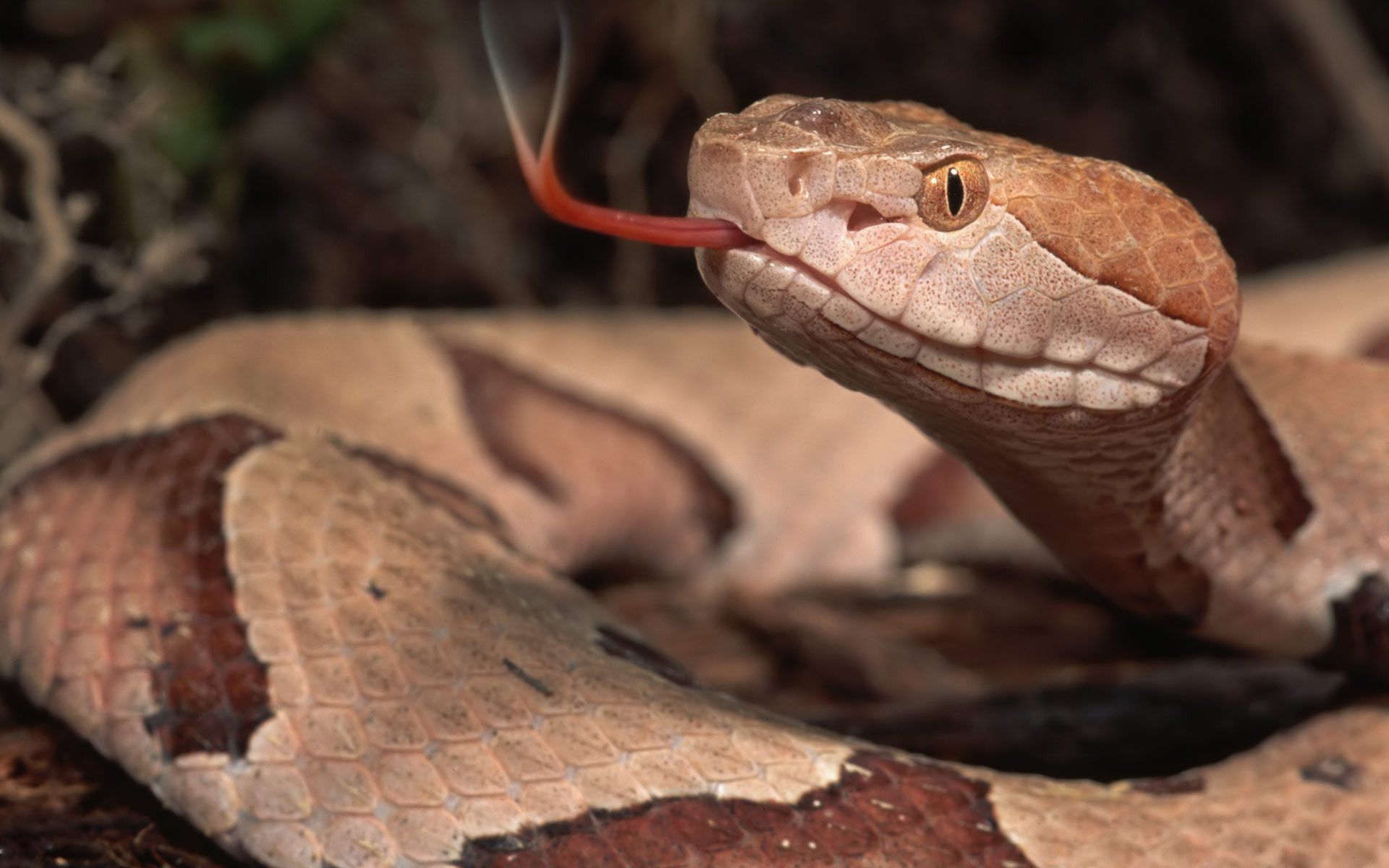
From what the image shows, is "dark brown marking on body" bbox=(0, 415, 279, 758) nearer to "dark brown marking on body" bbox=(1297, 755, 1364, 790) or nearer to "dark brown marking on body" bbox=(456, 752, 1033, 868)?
"dark brown marking on body" bbox=(456, 752, 1033, 868)

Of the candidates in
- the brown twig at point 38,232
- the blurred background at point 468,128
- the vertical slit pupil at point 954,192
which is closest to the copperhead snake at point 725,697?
the vertical slit pupil at point 954,192

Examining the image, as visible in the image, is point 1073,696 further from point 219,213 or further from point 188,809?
point 219,213

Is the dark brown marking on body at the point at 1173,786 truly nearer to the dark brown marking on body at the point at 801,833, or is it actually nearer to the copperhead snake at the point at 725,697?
the copperhead snake at the point at 725,697

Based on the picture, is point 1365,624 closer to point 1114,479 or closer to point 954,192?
point 1114,479

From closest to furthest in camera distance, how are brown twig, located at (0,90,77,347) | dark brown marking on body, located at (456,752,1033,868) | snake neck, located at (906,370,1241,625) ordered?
dark brown marking on body, located at (456,752,1033,868) → snake neck, located at (906,370,1241,625) → brown twig, located at (0,90,77,347)

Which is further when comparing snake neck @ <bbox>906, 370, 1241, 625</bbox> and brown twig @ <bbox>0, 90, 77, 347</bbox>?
brown twig @ <bbox>0, 90, 77, 347</bbox>

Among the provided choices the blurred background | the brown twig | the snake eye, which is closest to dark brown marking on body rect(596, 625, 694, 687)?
the snake eye
